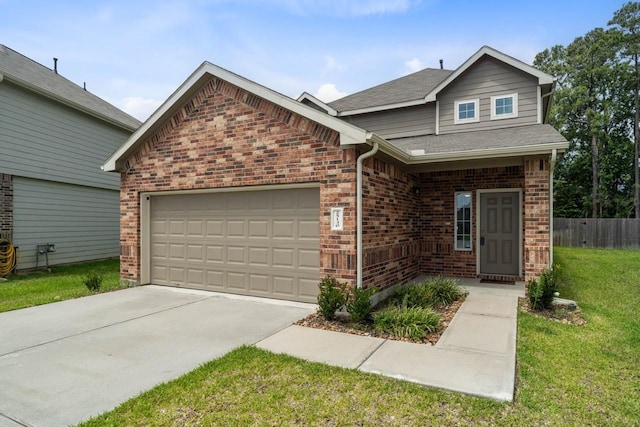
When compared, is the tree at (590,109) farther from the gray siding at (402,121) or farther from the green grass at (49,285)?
the green grass at (49,285)

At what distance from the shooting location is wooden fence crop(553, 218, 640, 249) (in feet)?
56.5

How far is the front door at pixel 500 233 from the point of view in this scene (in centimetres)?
867

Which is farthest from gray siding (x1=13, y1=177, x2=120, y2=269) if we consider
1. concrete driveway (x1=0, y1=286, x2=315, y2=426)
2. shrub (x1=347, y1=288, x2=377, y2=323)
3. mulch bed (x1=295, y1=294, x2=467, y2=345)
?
shrub (x1=347, y1=288, x2=377, y2=323)

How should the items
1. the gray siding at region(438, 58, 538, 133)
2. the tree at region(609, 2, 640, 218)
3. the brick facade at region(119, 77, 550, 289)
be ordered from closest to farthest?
the brick facade at region(119, 77, 550, 289) < the gray siding at region(438, 58, 538, 133) < the tree at region(609, 2, 640, 218)

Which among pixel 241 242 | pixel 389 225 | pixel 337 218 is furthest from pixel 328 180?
pixel 241 242

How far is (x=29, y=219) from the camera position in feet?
37.8

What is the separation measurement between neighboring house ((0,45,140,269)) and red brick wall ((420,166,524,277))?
1190 cm

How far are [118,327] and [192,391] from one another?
2723 mm

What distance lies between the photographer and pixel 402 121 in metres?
11.0

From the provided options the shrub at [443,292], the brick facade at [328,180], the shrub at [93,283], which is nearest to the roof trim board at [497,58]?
the brick facade at [328,180]

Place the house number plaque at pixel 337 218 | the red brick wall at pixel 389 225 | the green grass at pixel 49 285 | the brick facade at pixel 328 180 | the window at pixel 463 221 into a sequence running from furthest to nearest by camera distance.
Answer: the window at pixel 463 221
the green grass at pixel 49 285
the red brick wall at pixel 389 225
the brick facade at pixel 328 180
the house number plaque at pixel 337 218

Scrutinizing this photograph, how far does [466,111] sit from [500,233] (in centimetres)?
358

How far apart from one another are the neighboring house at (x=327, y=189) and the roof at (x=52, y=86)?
5.67 meters

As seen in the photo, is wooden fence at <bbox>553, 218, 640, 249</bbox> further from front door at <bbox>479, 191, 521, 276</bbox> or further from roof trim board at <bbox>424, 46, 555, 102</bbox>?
front door at <bbox>479, 191, 521, 276</bbox>
